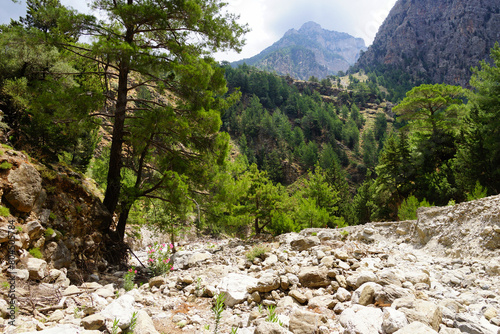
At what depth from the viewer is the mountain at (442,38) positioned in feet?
469

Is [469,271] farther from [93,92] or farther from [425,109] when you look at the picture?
[425,109]

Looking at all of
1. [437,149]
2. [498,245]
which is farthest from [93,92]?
[437,149]

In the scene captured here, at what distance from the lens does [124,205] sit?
7.73 metres

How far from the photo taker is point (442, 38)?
163 metres

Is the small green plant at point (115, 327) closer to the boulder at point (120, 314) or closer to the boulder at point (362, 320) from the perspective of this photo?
the boulder at point (120, 314)

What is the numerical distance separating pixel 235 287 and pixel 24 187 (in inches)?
192

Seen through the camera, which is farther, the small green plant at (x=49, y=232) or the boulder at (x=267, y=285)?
the small green plant at (x=49, y=232)

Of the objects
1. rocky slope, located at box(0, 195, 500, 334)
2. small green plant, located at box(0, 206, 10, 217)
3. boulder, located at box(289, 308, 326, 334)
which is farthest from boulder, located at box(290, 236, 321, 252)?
small green plant, located at box(0, 206, 10, 217)

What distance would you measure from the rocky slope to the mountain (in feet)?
558

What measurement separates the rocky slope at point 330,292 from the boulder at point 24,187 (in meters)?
1.68

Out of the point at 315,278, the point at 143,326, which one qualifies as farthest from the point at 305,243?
the point at 143,326

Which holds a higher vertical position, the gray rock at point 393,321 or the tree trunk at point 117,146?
the tree trunk at point 117,146

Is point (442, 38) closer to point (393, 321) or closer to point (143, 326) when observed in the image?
point (393, 321)

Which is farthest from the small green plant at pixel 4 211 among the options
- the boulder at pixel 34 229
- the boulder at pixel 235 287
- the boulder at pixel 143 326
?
the boulder at pixel 235 287
